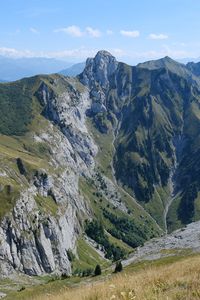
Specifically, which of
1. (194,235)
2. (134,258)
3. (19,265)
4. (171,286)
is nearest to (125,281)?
(171,286)

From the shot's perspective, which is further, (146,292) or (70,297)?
(70,297)

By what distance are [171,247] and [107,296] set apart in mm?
113886

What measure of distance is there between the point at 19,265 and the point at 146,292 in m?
196

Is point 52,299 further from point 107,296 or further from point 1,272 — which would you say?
point 1,272

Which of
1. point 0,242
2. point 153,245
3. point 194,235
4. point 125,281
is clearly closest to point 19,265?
point 0,242

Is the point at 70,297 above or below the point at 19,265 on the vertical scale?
above

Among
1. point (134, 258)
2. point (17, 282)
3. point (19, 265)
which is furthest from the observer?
point (19, 265)

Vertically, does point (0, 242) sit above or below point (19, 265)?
above

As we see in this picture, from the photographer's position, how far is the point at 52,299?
581 inches

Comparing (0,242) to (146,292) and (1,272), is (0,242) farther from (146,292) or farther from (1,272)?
(146,292)

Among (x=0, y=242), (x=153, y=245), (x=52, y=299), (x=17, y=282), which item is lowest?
(x=17, y=282)

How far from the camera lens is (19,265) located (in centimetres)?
19888

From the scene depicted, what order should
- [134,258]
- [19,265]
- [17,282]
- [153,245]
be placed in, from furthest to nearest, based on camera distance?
[19,265], [17,282], [153,245], [134,258]

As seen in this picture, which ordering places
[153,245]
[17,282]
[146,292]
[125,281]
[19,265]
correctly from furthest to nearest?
[19,265]
[17,282]
[153,245]
[125,281]
[146,292]
